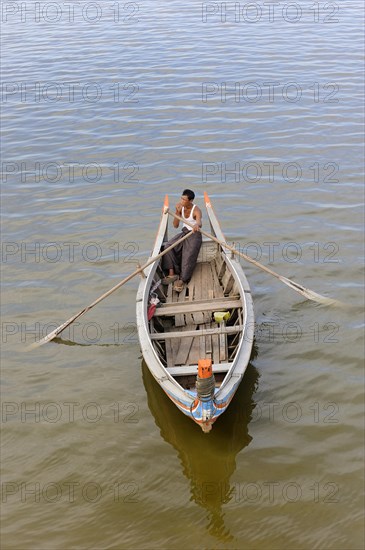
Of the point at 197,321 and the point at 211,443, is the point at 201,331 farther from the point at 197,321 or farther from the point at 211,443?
the point at 211,443

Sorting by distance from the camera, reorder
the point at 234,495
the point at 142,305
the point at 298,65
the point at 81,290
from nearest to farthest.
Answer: the point at 234,495 < the point at 142,305 < the point at 81,290 < the point at 298,65

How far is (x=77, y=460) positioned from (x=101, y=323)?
3.14 m

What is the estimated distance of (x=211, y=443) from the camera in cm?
830

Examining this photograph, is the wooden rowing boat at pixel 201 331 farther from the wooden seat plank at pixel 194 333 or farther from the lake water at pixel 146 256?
the lake water at pixel 146 256

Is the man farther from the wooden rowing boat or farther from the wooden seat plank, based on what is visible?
the wooden seat plank

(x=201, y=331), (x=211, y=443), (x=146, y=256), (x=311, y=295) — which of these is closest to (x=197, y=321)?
(x=201, y=331)

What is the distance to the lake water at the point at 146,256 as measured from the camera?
24.8 feet

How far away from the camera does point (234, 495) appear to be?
763 centimetres

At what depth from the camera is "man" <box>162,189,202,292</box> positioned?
36.6 feet

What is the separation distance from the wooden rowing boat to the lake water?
655 mm

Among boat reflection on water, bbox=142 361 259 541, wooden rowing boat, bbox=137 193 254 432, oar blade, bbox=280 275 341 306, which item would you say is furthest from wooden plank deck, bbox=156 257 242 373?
oar blade, bbox=280 275 341 306

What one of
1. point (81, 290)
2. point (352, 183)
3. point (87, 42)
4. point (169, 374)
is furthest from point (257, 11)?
point (169, 374)

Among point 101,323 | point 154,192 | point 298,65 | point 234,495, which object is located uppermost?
point 298,65

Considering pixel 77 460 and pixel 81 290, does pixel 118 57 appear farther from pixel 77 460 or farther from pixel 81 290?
pixel 77 460
